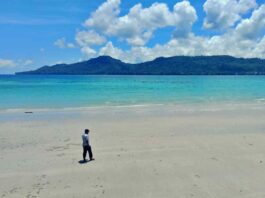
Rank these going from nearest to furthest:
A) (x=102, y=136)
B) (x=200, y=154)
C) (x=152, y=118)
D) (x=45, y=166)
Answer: (x=45, y=166)
(x=200, y=154)
(x=102, y=136)
(x=152, y=118)

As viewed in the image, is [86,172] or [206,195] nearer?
[206,195]

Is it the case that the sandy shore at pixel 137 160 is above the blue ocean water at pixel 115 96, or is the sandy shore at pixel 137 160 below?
above

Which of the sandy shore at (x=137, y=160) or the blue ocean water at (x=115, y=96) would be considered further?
the blue ocean water at (x=115, y=96)

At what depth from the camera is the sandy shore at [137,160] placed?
1094 centimetres

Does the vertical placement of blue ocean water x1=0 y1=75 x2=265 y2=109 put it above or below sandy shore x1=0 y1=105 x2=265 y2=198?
below

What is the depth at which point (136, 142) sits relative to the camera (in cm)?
1762

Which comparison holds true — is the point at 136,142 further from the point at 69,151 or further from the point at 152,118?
the point at 152,118

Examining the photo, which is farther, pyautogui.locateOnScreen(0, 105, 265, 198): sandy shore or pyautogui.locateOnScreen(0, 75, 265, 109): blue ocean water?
pyautogui.locateOnScreen(0, 75, 265, 109): blue ocean water

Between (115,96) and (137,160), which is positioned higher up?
(137,160)

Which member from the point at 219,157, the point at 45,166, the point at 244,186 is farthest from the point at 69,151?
the point at 244,186

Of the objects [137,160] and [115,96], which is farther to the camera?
[115,96]

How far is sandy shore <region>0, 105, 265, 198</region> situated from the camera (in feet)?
35.9

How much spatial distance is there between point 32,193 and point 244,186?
6890 millimetres

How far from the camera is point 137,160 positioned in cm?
1414
